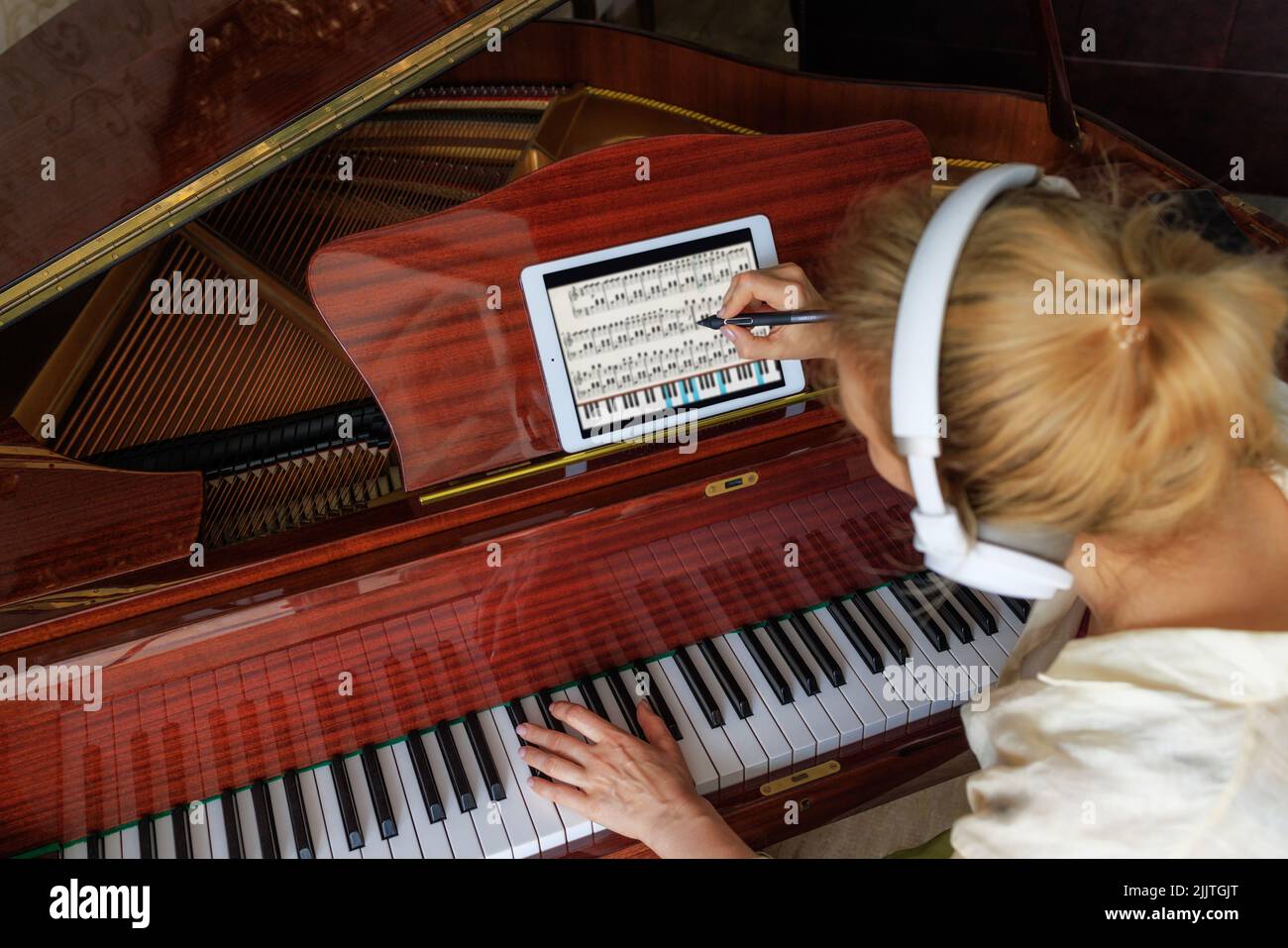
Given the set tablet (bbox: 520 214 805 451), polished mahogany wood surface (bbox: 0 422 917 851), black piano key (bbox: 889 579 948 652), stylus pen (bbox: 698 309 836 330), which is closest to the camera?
stylus pen (bbox: 698 309 836 330)

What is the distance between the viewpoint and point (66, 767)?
1.59 metres

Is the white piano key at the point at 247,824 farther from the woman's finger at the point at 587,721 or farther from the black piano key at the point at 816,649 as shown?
the black piano key at the point at 816,649

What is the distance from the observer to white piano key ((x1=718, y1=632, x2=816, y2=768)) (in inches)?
74.1

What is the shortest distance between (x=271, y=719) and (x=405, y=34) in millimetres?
1271

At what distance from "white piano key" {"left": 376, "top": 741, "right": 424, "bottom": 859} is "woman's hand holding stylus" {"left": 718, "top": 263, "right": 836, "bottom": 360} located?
1.01 m

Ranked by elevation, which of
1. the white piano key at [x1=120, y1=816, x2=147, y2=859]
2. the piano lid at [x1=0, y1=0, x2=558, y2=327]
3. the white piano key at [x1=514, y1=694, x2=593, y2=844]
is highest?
the piano lid at [x1=0, y1=0, x2=558, y2=327]

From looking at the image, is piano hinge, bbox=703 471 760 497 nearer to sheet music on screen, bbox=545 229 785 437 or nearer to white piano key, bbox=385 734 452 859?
sheet music on screen, bbox=545 229 785 437

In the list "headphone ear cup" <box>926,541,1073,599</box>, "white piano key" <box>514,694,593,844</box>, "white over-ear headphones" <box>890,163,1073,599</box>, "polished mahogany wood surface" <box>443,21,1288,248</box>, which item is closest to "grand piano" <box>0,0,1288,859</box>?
"white piano key" <box>514,694,593,844</box>

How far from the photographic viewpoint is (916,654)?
78.0 inches

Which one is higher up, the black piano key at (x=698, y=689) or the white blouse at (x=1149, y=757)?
the white blouse at (x=1149, y=757)

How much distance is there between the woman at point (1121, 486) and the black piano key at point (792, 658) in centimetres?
53

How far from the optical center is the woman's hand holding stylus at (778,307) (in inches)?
66.6

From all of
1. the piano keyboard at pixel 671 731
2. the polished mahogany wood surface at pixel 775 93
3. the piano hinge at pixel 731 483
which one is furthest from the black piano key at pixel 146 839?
the polished mahogany wood surface at pixel 775 93
